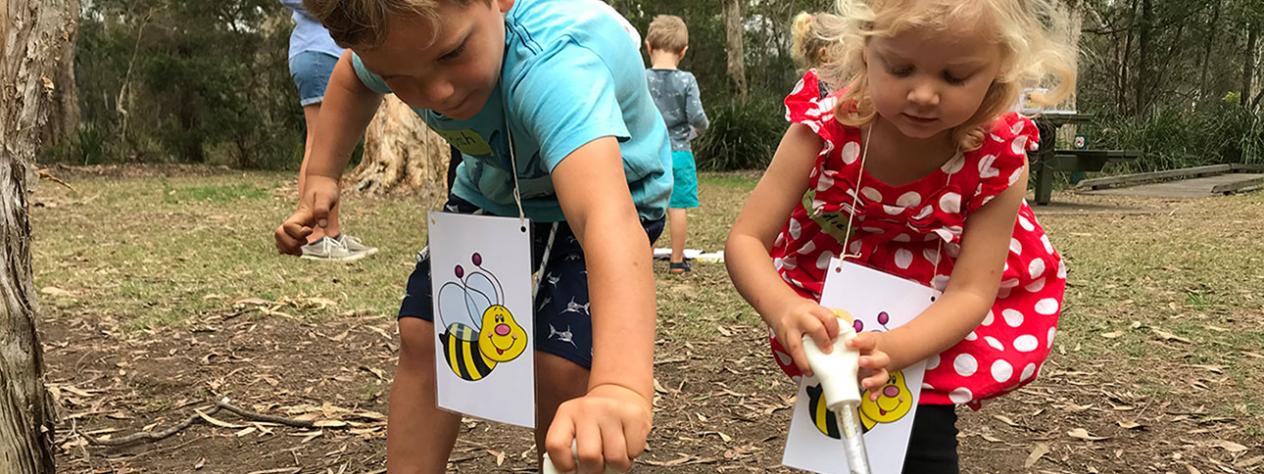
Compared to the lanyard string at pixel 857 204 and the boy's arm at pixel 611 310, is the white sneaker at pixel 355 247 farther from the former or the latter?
the boy's arm at pixel 611 310

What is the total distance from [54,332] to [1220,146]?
44.2 ft

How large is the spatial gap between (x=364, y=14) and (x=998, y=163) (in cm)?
93

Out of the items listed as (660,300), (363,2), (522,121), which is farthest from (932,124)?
(660,300)

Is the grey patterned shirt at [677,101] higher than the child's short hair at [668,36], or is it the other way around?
the child's short hair at [668,36]

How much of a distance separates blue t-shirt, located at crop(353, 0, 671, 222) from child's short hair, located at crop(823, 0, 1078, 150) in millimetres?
343

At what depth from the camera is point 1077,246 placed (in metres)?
5.64

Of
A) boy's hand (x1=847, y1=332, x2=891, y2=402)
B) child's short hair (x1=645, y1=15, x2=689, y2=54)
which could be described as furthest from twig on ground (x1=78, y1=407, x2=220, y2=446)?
child's short hair (x1=645, y1=15, x2=689, y2=54)

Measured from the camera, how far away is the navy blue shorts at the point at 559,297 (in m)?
1.71

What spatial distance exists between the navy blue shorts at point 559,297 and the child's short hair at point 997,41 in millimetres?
413

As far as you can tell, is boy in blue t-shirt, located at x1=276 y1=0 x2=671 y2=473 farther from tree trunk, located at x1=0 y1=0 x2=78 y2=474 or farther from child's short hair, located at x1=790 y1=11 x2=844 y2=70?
tree trunk, located at x1=0 y1=0 x2=78 y2=474

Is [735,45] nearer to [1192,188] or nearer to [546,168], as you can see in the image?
[1192,188]

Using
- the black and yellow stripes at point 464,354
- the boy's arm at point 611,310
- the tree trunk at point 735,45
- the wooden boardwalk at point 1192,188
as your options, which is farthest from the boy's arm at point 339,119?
the tree trunk at point 735,45

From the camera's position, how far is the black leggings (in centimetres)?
166

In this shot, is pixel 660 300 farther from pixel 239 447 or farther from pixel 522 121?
pixel 522 121
